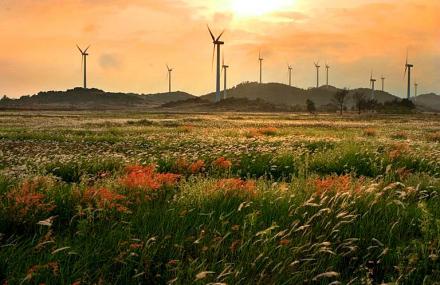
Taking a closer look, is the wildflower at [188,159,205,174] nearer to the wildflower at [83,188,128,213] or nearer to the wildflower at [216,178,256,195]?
the wildflower at [216,178,256,195]

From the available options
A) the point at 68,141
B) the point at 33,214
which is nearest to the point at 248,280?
the point at 33,214

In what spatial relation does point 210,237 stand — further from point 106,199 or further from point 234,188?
point 234,188

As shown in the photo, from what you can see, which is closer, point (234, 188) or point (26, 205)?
point (26, 205)

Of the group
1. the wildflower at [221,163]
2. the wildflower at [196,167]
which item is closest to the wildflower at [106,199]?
the wildflower at [221,163]

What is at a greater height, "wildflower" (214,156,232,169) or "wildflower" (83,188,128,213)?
"wildflower" (83,188,128,213)

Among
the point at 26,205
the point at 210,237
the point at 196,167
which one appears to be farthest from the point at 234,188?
the point at 196,167

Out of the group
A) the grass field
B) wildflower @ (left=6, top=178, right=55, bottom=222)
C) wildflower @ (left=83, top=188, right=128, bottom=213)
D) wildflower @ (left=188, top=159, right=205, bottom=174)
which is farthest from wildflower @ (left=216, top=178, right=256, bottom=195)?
wildflower @ (left=188, top=159, right=205, bottom=174)

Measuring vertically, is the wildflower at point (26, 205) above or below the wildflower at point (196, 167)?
above

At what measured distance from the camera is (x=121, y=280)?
5.01 meters

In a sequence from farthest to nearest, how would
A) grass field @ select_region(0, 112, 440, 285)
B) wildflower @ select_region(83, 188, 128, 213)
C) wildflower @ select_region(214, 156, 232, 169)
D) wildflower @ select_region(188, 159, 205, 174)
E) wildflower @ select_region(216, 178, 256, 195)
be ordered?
wildflower @ select_region(188, 159, 205, 174) → wildflower @ select_region(214, 156, 232, 169) → wildflower @ select_region(216, 178, 256, 195) → wildflower @ select_region(83, 188, 128, 213) → grass field @ select_region(0, 112, 440, 285)

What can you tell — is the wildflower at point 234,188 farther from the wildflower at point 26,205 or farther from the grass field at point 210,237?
the wildflower at point 26,205

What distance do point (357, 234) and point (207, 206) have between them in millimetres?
2244

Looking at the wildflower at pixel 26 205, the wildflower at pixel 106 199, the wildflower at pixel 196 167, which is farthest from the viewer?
the wildflower at pixel 196 167

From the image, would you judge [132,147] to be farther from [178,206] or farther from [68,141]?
[178,206]
